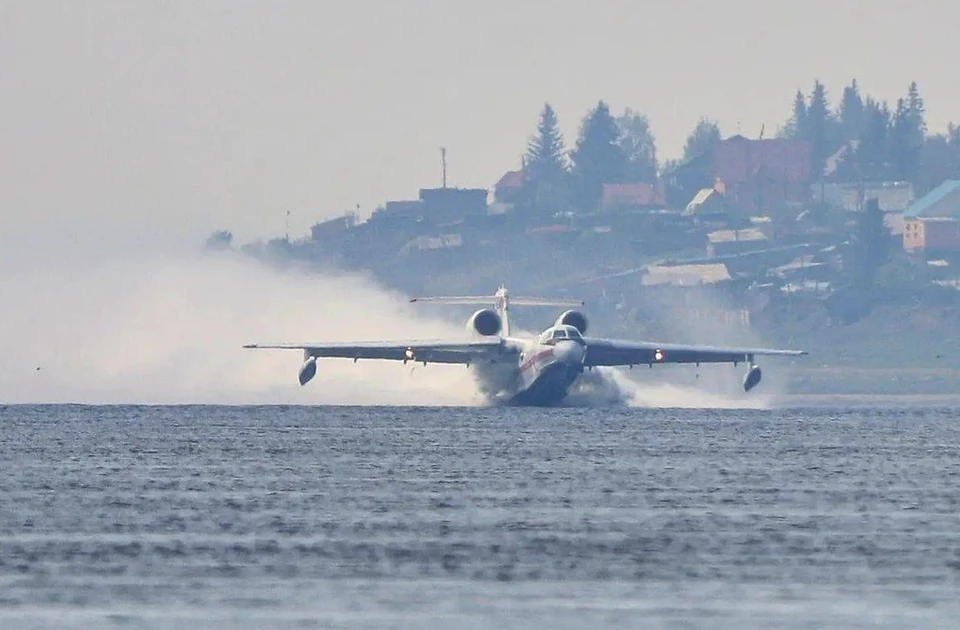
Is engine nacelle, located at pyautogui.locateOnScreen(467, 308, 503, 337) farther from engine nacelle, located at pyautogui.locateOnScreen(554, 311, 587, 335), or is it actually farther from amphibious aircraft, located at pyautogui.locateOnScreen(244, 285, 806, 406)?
engine nacelle, located at pyautogui.locateOnScreen(554, 311, 587, 335)

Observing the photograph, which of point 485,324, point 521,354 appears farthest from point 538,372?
point 485,324

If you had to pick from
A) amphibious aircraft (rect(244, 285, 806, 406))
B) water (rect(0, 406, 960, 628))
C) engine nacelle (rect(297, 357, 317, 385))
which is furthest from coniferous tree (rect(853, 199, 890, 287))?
water (rect(0, 406, 960, 628))

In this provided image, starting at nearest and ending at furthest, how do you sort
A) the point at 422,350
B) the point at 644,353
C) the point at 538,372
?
1. the point at 538,372
2. the point at 644,353
3. the point at 422,350

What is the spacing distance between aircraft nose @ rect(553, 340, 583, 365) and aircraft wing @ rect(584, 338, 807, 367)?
2.55 m

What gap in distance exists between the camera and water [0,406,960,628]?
98.8 ft

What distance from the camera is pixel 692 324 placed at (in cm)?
17575

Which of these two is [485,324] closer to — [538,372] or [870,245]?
[538,372]

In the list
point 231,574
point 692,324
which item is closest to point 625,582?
point 231,574

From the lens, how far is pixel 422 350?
86688mm

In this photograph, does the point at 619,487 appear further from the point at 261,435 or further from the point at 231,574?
the point at 261,435

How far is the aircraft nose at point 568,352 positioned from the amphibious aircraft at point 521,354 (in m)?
0.33

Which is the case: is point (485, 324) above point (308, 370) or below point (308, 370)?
above

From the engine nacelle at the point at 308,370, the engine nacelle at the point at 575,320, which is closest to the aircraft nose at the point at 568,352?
the engine nacelle at the point at 575,320

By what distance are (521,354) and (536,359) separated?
8.54 feet
